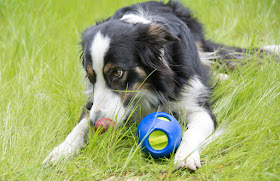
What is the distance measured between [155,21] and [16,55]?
200cm

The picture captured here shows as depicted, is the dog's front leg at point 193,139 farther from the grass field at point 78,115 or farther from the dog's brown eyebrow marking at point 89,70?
the dog's brown eyebrow marking at point 89,70

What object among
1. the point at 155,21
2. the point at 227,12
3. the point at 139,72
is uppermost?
the point at 155,21

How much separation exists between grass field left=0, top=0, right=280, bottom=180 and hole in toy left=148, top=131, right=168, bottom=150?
0.38 ft

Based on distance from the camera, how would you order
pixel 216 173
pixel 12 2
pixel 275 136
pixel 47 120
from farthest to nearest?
pixel 12 2, pixel 47 120, pixel 275 136, pixel 216 173

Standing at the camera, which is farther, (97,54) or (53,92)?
(53,92)

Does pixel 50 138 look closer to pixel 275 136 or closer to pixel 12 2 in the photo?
pixel 275 136

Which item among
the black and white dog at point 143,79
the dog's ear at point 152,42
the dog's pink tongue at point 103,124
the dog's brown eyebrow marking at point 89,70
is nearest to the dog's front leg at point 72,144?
the black and white dog at point 143,79

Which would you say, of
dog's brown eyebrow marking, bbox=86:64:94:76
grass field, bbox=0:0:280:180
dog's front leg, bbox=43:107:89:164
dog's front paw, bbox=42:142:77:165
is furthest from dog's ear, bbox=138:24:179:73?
dog's front paw, bbox=42:142:77:165

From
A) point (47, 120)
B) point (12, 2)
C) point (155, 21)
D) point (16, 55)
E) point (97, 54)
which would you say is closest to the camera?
point (97, 54)

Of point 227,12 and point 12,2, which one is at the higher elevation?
point 12,2

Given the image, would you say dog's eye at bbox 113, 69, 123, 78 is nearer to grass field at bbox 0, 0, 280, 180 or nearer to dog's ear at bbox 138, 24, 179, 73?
dog's ear at bbox 138, 24, 179, 73

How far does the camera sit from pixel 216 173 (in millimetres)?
2139

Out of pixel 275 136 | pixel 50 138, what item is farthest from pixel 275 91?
pixel 50 138

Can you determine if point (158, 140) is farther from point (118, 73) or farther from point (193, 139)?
point (118, 73)
